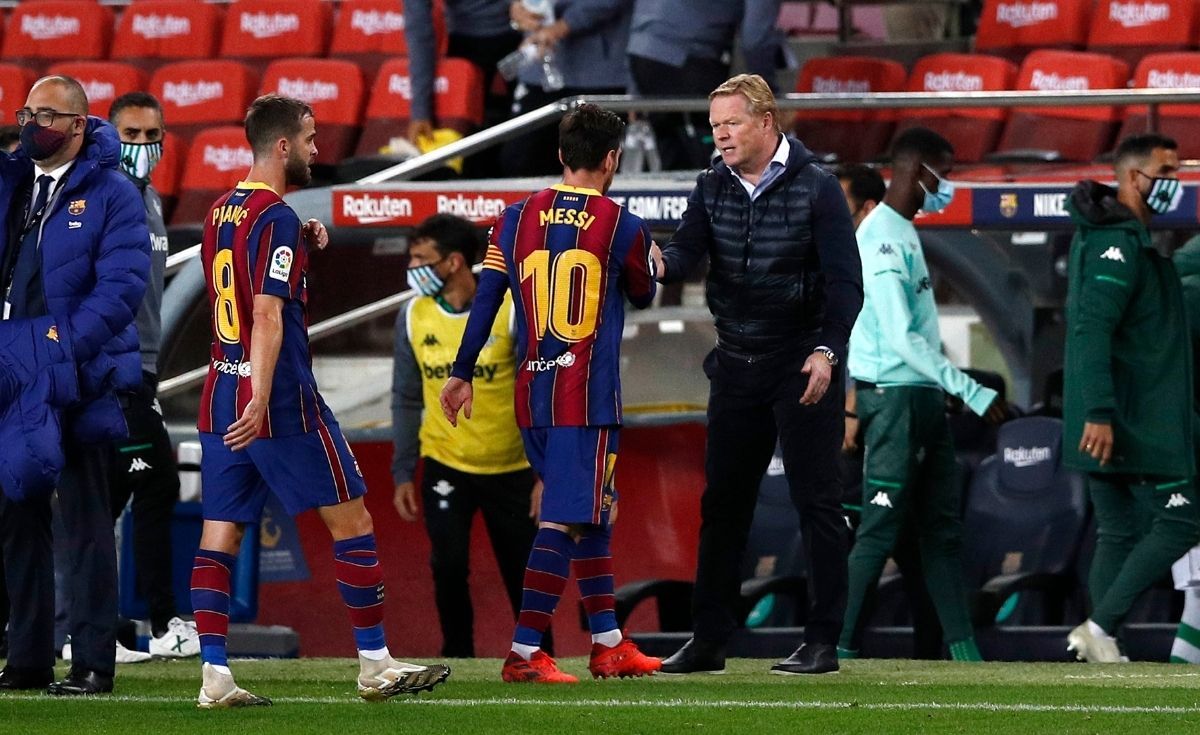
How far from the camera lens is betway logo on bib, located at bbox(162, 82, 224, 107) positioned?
49.5ft

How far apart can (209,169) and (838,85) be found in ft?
13.9

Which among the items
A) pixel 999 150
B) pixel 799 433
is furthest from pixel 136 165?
pixel 999 150

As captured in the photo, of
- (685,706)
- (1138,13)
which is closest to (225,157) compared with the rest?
(1138,13)

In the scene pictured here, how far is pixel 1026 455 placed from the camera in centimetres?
995

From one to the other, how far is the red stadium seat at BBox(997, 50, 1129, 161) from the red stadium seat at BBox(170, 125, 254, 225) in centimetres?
490

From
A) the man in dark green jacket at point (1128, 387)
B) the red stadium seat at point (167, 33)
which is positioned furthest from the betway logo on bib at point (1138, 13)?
the red stadium seat at point (167, 33)

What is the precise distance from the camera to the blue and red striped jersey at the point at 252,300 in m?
6.07

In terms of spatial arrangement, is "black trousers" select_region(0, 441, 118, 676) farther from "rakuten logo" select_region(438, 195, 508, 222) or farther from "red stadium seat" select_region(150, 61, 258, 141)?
"red stadium seat" select_region(150, 61, 258, 141)

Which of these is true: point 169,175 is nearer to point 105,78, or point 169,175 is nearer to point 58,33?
point 105,78

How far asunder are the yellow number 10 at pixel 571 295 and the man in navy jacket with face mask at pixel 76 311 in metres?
1.20

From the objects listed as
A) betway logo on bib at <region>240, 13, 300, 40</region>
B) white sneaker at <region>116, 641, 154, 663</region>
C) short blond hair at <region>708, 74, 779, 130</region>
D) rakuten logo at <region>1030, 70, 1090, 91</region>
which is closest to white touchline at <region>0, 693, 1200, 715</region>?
short blond hair at <region>708, 74, 779, 130</region>

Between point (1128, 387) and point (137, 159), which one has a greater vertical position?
point (137, 159)

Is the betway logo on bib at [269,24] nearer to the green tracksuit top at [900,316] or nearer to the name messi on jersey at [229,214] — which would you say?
the green tracksuit top at [900,316]

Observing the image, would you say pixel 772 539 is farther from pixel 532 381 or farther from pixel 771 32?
pixel 532 381
